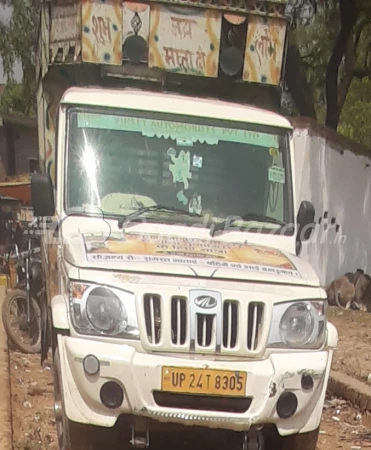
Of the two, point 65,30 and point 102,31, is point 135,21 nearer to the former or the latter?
point 102,31

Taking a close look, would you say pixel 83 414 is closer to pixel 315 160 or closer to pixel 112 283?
pixel 112 283

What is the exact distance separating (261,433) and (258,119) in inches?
92.4

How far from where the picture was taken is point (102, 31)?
21.5 ft

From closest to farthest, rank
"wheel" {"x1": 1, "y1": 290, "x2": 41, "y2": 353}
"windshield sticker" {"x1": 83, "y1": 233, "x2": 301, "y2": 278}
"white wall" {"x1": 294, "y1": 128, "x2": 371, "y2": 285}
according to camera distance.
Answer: "windshield sticker" {"x1": 83, "y1": 233, "x2": 301, "y2": 278} < "wheel" {"x1": 1, "y1": 290, "x2": 41, "y2": 353} < "white wall" {"x1": 294, "y1": 128, "x2": 371, "y2": 285}

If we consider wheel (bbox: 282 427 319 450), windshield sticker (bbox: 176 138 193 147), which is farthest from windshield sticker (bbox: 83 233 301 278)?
wheel (bbox: 282 427 319 450)

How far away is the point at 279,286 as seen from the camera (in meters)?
4.20

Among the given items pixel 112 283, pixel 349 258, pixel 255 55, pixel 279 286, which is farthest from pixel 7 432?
pixel 349 258

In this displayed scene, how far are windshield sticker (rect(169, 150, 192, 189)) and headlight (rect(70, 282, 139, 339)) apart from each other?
139 centimetres

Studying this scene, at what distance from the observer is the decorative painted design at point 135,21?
659 cm

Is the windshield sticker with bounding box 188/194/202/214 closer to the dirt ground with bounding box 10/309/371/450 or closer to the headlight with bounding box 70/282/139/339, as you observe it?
the headlight with bounding box 70/282/139/339

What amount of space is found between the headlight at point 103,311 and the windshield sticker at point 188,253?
25 cm

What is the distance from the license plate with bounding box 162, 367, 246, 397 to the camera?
12.7 feet


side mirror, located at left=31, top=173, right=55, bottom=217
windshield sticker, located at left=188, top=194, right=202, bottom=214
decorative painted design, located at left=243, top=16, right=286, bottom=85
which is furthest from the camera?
decorative painted design, located at left=243, top=16, right=286, bottom=85

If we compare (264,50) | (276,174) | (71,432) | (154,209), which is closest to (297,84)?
(264,50)
